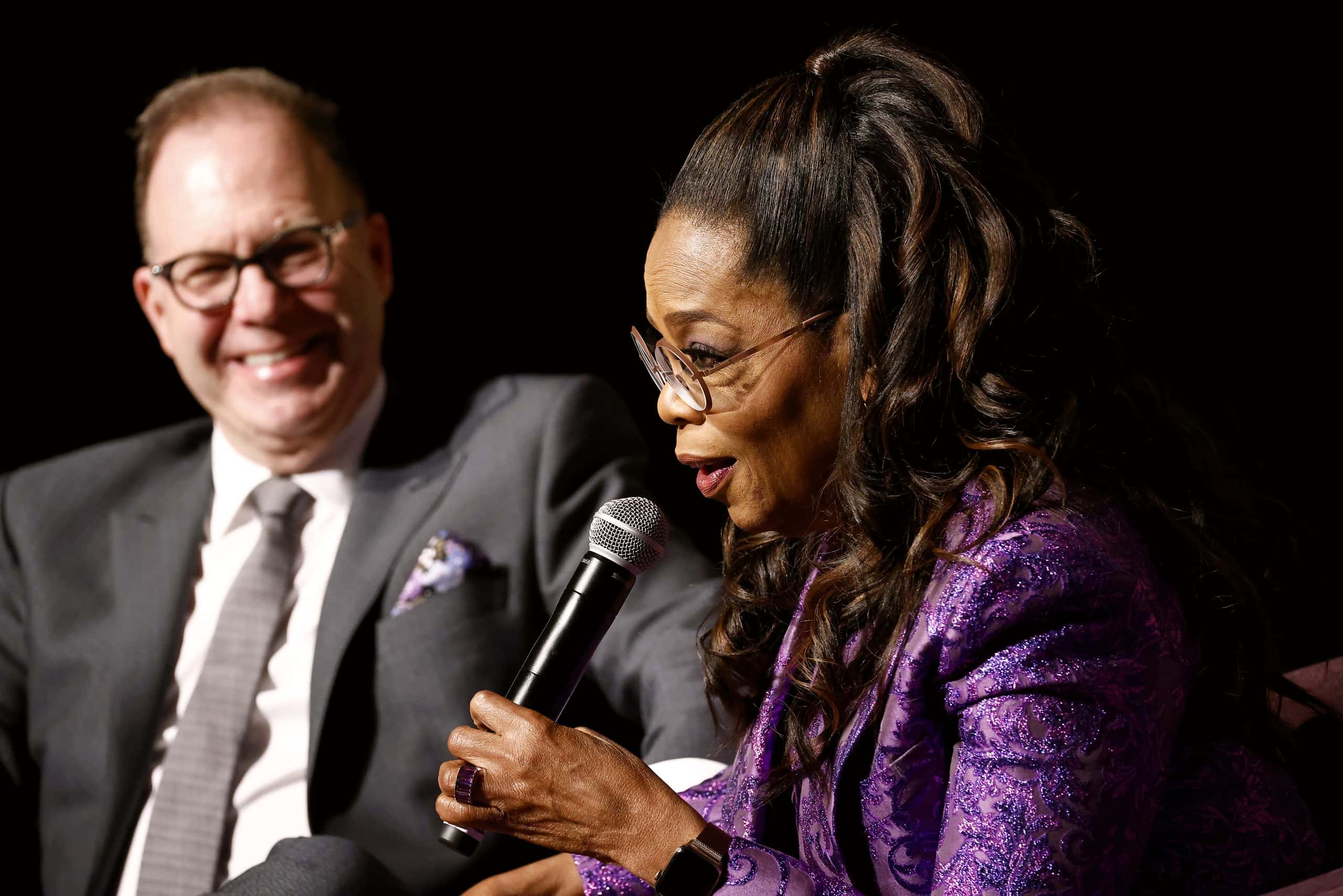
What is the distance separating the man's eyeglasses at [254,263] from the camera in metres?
2.09

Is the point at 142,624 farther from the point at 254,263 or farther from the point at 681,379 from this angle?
the point at 681,379

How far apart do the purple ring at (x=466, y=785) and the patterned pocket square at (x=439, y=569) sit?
2.68 ft

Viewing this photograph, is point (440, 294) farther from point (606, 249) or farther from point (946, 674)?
point (946, 674)

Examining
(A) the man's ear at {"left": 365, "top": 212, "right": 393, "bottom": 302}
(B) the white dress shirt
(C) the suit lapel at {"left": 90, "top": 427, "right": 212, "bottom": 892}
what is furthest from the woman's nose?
(C) the suit lapel at {"left": 90, "top": 427, "right": 212, "bottom": 892}

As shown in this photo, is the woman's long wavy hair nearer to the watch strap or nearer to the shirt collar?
the watch strap

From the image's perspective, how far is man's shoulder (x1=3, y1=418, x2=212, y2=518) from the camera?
2.29 metres

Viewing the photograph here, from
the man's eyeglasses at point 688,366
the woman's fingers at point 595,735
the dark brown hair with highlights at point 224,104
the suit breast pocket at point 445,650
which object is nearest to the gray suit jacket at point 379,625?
the suit breast pocket at point 445,650

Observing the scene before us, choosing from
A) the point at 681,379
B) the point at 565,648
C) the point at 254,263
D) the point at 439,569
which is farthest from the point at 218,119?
the point at 565,648

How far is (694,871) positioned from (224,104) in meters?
1.60

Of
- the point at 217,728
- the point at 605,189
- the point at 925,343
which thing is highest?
the point at 925,343

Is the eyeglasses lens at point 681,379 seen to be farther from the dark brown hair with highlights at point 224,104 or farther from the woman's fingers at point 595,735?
the dark brown hair with highlights at point 224,104

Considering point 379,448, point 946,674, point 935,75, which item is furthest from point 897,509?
point 379,448

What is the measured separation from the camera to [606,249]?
259 cm

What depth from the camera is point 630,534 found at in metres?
1.27
